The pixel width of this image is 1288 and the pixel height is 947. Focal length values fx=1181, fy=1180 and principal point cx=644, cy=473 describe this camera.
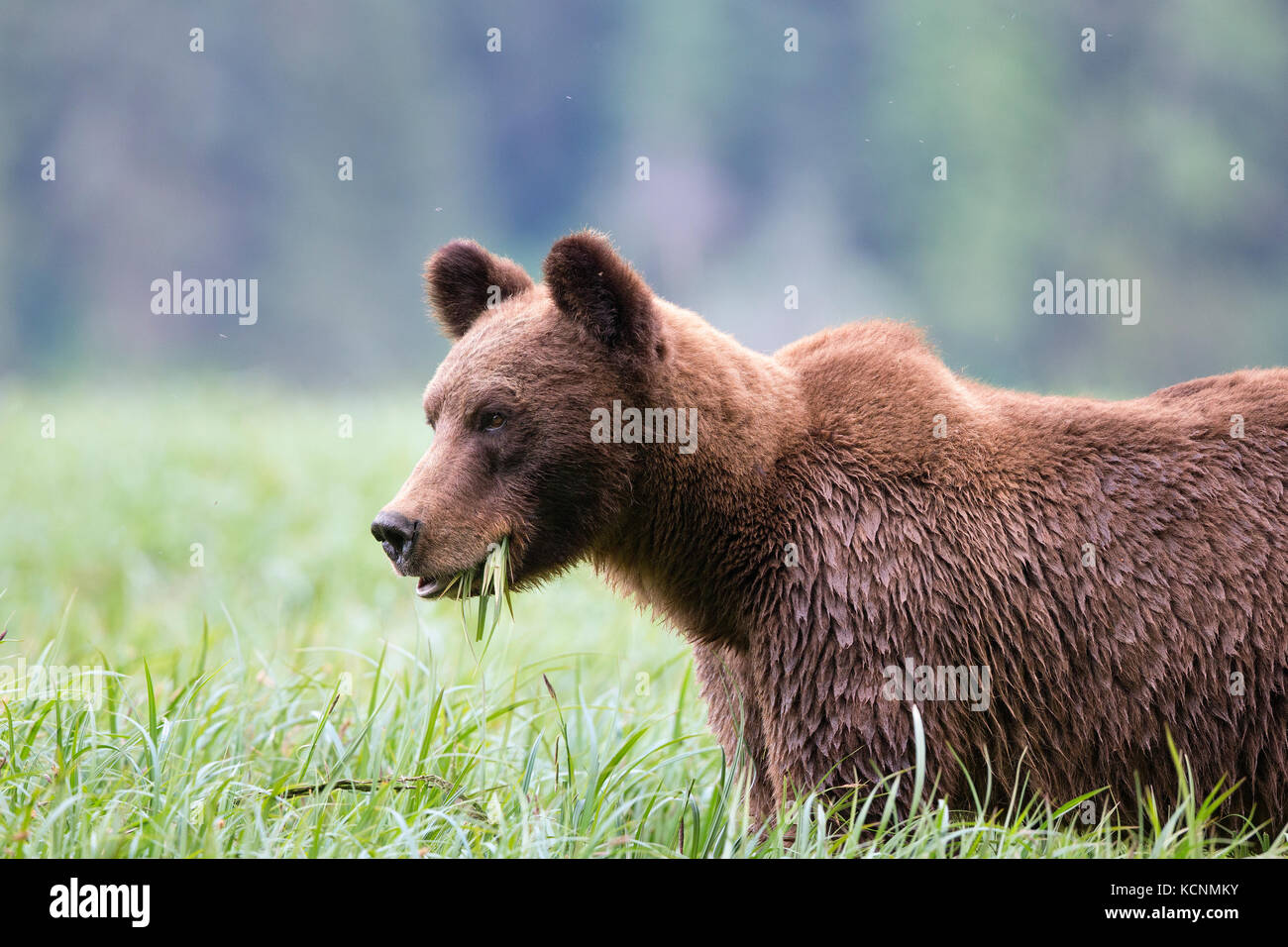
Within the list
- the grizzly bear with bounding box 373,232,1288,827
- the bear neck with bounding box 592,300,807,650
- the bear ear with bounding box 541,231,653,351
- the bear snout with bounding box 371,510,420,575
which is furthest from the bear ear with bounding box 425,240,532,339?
the bear snout with bounding box 371,510,420,575

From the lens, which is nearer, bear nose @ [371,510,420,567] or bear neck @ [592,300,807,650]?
bear nose @ [371,510,420,567]

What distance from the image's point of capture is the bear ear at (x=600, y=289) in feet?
12.0

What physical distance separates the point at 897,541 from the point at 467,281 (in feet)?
5.77

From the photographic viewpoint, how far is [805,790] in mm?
3627

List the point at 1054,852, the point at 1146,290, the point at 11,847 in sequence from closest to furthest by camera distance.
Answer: the point at 11,847 < the point at 1054,852 < the point at 1146,290

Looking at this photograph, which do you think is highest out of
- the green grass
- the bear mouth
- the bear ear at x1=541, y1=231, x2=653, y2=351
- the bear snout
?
the bear ear at x1=541, y1=231, x2=653, y2=351

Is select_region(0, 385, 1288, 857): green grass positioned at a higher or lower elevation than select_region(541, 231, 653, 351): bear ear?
lower

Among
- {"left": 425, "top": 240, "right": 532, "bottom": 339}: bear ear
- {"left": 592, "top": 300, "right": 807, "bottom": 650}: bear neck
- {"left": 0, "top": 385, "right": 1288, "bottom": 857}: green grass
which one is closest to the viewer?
{"left": 0, "top": 385, "right": 1288, "bottom": 857}: green grass

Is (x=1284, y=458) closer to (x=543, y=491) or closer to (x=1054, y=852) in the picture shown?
(x=1054, y=852)

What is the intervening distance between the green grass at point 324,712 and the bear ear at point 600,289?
43.7 inches

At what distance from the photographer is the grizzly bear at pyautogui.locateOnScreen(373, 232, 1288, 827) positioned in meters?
3.60

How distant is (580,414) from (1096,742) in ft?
6.25

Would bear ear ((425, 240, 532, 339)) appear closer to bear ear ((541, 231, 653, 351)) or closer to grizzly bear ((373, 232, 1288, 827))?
grizzly bear ((373, 232, 1288, 827))

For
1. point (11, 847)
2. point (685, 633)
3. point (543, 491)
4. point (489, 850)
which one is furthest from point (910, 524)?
point (11, 847)
